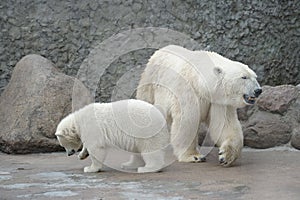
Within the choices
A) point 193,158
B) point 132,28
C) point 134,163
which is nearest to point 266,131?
point 193,158

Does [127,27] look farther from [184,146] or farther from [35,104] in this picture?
[184,146]

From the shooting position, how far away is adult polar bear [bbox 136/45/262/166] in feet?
17.6

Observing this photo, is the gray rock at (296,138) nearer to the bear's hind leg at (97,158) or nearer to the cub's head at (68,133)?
the bear's hind leg at (97,158)

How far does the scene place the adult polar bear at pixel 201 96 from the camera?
17.6 feet

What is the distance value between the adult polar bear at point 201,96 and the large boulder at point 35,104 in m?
1.28

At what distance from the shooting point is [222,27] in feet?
25.2

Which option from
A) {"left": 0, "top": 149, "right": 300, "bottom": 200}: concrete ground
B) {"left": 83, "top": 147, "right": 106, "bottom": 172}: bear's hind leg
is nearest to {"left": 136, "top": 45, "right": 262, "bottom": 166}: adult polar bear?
{"left": 0, "top": 149, "right": 300, "bottom": 200}: concrete ground

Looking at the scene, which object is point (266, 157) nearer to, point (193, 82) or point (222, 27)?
point (193, 82)

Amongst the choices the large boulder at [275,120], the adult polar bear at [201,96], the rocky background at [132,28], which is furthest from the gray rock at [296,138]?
the rocky background at [132,28]

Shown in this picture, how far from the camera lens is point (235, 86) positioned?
5.36 metres

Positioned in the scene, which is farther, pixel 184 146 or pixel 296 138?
pixel 296 138

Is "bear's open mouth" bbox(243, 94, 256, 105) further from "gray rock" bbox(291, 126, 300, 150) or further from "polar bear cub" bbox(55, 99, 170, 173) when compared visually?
"gray rock" bbox(291, 126, 300, 150)

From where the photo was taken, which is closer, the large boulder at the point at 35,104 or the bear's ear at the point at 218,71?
the bear's ear at the point at 218,71

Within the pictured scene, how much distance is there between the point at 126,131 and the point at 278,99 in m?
1.98
